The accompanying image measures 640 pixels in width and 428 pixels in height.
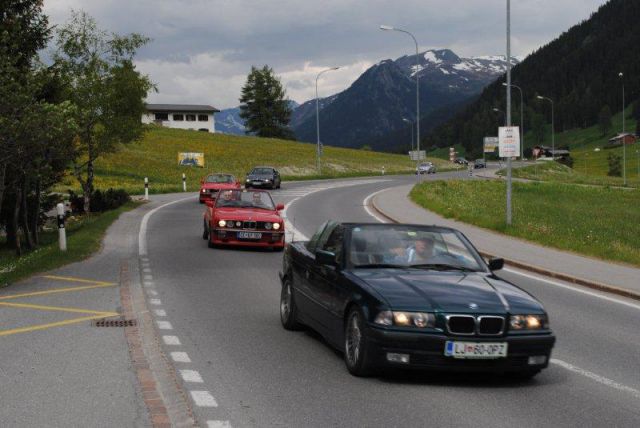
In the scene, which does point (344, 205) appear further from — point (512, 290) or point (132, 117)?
point (512, 290)

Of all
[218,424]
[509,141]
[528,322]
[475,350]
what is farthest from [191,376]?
[509,141]

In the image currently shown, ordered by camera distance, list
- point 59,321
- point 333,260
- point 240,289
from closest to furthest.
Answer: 1. point 333,260
2. point 59,321
3. point 240,289

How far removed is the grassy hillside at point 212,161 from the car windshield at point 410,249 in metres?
42.8

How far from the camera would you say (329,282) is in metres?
8.48

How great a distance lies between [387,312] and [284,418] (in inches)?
57.2

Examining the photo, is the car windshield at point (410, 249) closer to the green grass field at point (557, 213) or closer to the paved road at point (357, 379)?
the paved road at point (357, 379)

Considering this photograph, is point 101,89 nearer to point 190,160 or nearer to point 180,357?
point 180,357

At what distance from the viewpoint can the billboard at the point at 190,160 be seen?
74.3 m

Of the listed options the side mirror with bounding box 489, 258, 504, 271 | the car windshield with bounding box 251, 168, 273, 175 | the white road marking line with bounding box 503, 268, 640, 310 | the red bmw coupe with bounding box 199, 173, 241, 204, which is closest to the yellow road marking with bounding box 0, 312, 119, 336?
the side mirror with bounding box 489, 258, 504, 271

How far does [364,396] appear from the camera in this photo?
6.78 meters

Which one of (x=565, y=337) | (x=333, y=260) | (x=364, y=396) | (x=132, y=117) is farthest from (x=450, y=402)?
(x=132, y=117)

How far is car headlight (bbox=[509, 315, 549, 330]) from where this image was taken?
7143mm

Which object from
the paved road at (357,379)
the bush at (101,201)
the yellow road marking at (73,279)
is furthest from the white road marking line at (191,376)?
the bush at (101,201)

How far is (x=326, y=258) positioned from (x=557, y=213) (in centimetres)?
2774
